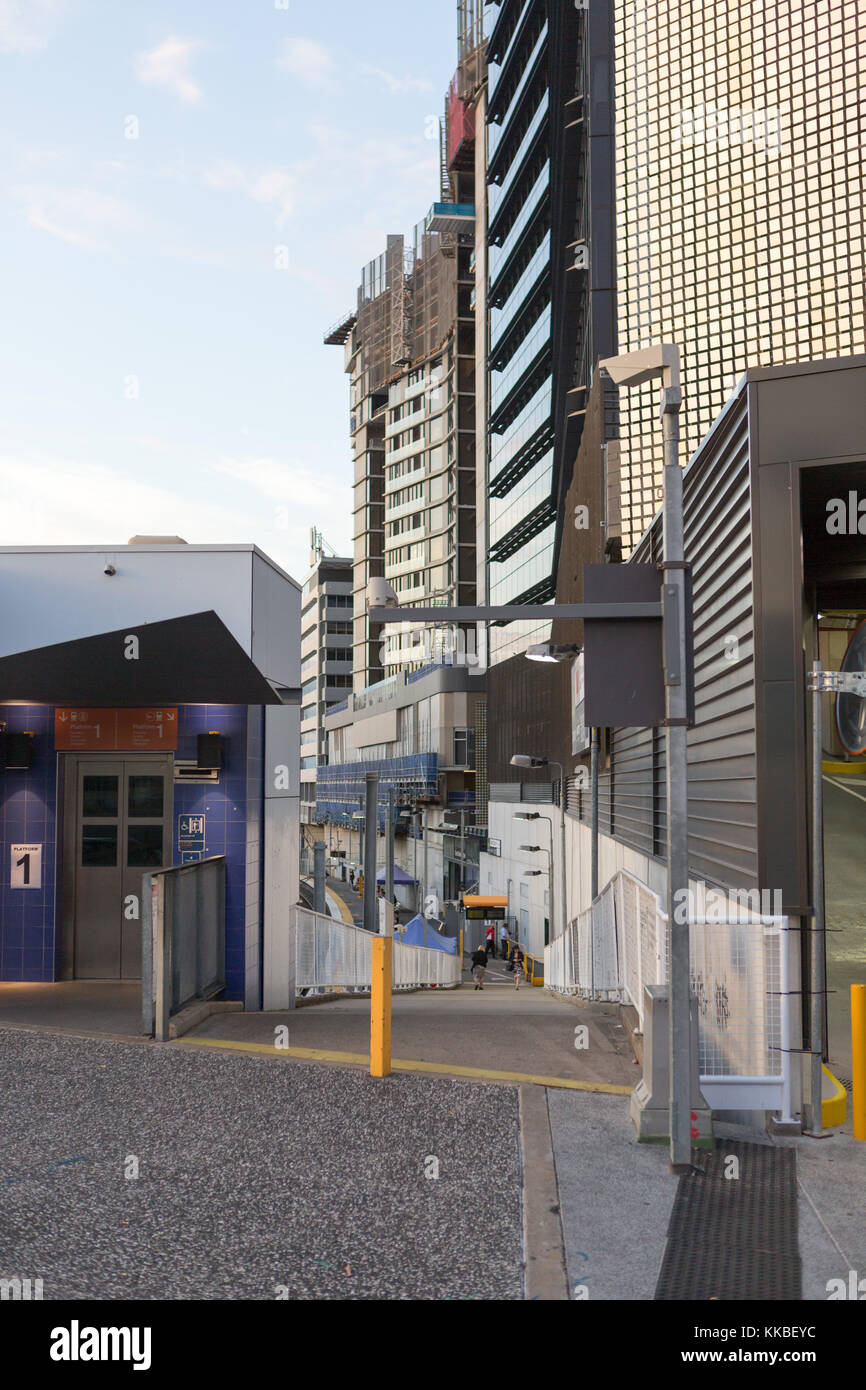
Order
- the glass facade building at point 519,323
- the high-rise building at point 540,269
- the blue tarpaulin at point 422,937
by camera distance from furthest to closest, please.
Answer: the glass facade building at point 519,323, the high-rise building at point 540,269, the blue tarpaulin at point 422,937

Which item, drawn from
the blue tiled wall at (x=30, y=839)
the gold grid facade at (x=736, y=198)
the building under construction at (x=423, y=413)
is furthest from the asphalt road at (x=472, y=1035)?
the building under construction at (x=423, y=413)

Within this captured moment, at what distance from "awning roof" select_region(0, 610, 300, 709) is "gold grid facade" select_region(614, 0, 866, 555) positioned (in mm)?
14705

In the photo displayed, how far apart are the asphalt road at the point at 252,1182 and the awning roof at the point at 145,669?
11.7 feet

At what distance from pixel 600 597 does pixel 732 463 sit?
10.5ft

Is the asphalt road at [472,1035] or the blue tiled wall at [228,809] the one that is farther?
the blue tiled wall at [228,809]

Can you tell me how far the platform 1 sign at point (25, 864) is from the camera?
1152 centimetres

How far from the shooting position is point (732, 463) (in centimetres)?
902

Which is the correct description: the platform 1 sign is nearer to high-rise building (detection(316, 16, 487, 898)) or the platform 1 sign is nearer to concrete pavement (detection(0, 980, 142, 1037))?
concrete pavement (detection(0, 980, 142, 1037))

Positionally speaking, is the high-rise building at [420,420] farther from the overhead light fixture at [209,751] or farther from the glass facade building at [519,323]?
the overhead light fixture at [209,751]

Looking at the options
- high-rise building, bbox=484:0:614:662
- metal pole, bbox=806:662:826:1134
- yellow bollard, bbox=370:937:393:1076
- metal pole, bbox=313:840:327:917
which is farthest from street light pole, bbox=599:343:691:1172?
high-rise building, bbox=484:0:614:662

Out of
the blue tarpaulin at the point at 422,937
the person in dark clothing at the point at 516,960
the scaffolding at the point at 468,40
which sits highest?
the scaffolding at the point at 468,40
